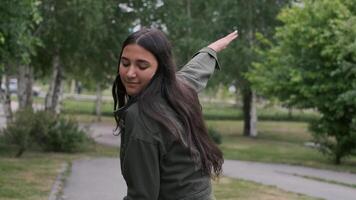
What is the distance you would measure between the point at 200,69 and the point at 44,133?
1347cm

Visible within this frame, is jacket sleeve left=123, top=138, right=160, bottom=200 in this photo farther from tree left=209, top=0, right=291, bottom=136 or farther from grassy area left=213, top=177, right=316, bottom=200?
tree left=209, top=0, right=291, bottom=136

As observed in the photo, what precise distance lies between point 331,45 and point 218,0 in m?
10.9

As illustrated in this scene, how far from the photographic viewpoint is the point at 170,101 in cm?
257

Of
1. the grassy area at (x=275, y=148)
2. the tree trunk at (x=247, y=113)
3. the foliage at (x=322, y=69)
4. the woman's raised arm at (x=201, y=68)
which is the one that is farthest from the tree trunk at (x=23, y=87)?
the woman's raised arm at (x=201, y=68)

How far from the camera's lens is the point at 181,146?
2.53m

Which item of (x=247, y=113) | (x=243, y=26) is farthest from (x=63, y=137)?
(x=247, y=113)

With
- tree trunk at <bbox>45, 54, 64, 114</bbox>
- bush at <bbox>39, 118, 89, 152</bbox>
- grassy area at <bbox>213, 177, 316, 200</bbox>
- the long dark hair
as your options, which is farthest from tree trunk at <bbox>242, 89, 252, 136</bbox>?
the long dark hair

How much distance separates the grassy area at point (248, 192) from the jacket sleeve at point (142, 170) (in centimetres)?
688

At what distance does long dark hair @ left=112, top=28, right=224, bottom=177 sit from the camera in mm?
2496

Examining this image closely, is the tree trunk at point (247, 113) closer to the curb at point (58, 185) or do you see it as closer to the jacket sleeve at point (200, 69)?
the curb at point (58, 185)

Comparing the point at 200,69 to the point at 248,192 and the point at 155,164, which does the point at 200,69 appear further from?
the point at 248,192

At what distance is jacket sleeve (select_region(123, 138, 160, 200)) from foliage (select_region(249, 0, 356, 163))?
13.0 m

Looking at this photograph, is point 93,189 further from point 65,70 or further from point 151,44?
point 65,70

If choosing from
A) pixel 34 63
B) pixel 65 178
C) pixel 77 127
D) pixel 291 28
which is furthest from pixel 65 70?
pixel 65 178
